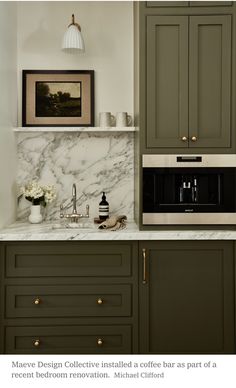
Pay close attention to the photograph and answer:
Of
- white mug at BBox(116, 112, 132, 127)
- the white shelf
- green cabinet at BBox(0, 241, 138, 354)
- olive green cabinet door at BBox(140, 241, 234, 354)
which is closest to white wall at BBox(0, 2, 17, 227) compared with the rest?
the white shelf

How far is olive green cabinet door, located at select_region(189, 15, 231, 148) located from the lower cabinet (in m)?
0.68

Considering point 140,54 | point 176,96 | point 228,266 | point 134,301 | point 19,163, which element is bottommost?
point 134,301

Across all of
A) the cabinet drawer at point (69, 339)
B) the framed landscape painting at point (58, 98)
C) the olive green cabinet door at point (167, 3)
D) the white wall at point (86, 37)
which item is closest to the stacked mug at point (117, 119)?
the framed landscape painting at point (58, 98)

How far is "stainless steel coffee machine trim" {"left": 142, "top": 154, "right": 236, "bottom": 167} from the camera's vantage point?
8.23 feet

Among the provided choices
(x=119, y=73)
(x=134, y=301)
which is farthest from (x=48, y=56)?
(x=134, y=301)

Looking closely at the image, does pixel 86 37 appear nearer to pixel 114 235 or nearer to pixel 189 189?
pixel 189 189

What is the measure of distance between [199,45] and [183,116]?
17.7 inches

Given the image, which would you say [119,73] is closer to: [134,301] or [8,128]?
[8,128]

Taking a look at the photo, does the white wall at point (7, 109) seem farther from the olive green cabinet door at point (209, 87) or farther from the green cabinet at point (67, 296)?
the olive green cabinet door at point (209, 87)

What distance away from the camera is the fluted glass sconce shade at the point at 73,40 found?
9.05 feet

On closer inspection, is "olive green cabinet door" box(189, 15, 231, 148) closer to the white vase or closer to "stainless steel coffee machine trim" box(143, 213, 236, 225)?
"stainless steel coffee machine trim" box(143, 213, 236, 225)

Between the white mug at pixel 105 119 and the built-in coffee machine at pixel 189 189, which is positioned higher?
the white mug at pixel 105 119

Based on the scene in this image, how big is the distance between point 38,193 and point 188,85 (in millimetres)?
1245

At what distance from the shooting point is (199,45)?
2490 millimetres
